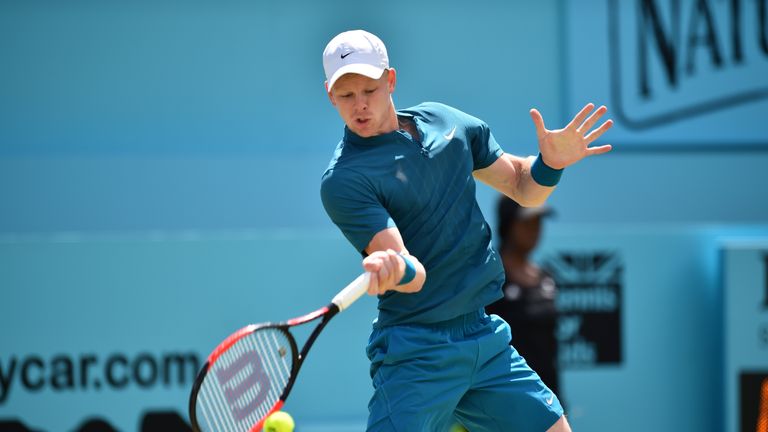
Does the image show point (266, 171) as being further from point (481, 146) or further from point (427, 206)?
point (427, 206)

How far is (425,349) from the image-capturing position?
145 inches

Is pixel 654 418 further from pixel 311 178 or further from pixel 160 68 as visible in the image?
pixel 160 68

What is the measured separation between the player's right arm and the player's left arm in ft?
1.82

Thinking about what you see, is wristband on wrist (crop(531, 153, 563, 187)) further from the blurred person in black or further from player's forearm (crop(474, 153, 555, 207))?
the blurred person in black

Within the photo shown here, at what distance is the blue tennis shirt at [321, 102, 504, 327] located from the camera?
362cm

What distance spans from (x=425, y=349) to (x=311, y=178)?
415 centimetres

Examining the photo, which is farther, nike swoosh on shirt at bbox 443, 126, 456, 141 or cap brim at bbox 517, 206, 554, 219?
cap brim at bbox 517, 206, 554, 219

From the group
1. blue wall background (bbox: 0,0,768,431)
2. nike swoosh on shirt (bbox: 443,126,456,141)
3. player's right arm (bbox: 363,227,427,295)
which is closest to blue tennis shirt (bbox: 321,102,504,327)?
nike swoosh on shirt (bbox: 443,126,456,141)

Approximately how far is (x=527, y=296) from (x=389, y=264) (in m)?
2.77

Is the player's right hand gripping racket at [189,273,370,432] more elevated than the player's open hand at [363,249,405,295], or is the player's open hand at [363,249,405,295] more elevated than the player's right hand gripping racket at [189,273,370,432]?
the player's open hand at [363,249,405,295]

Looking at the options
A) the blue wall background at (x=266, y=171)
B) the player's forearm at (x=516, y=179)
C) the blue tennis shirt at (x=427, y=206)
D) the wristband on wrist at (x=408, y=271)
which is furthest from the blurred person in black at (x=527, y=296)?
the wristband on wrist at (x=408, y=271)

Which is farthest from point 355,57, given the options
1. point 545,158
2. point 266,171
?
point 266,171

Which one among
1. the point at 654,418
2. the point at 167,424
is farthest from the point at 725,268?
the point at 167,424

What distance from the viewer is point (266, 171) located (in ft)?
25.5
